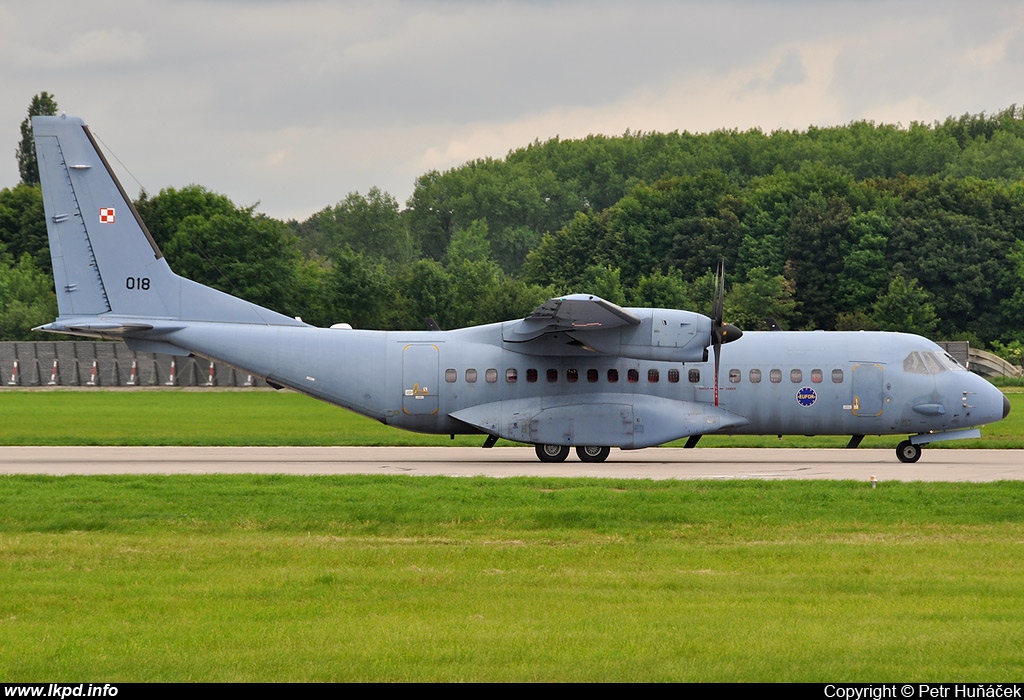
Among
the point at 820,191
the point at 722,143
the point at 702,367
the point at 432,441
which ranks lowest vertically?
the point at 432,441

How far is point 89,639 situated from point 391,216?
133m

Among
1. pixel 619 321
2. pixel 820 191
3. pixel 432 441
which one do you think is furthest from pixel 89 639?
pixel 820 191

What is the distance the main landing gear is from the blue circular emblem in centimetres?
467

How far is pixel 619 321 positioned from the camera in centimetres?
2625

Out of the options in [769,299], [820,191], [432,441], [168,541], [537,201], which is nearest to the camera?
[168,541]

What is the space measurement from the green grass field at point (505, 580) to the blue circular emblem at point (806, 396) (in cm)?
605

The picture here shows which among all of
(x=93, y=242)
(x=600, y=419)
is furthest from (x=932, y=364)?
(x=93, y=242)

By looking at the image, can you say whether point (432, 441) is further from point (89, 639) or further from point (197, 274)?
point (197, 274)

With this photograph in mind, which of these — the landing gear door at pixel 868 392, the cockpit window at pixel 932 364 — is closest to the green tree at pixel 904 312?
the cockpit window at pixel 932 364

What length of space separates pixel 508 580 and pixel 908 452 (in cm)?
1747

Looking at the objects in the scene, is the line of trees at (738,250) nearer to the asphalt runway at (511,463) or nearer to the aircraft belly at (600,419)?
the asphalt runway at (511,463)

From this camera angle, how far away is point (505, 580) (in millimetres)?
13156

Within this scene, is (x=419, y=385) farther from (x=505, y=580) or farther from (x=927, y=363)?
(x=505, y=580)

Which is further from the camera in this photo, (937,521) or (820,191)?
(820,191)
